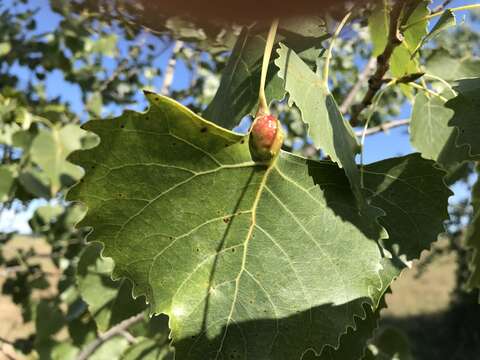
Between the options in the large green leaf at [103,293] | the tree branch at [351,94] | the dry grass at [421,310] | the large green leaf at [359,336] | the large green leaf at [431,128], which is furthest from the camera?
the dry grass at [421,310]

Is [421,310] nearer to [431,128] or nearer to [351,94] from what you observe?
[351,94]

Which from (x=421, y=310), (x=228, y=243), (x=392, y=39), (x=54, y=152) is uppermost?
(x=392, y=39)

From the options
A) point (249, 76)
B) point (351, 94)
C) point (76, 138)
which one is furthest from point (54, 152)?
point (249, 76)

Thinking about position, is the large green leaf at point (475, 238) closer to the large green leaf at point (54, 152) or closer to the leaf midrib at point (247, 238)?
the leaf midrib at point (247, 238)

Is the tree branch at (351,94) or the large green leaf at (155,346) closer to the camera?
the large green leaf at (155,346)

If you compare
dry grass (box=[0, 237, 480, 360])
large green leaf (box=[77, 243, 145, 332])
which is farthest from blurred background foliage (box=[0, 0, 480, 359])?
dry grass (box=[0, 237, 480, 360])

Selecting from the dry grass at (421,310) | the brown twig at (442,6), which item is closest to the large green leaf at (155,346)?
the brown twig at (442,6)
